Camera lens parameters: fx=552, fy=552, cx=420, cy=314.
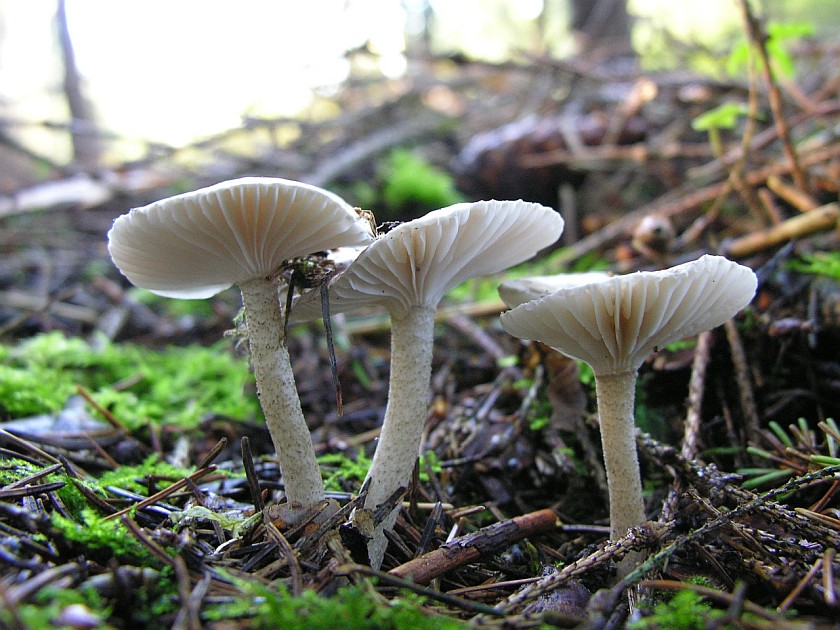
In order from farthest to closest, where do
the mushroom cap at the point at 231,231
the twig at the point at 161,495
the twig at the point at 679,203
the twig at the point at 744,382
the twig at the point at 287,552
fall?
1. the twig at the point at 679,203
2. the twig at the point at 744,382
3. the twig at the point at 161,495
4. the mushroom cap at the point at 231,231
5. the twig at the point at 287,552

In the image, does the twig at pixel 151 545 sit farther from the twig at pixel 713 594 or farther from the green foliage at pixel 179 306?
the green foliage at pixel 179 306

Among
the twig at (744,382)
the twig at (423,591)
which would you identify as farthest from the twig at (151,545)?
the twig at (744,382)

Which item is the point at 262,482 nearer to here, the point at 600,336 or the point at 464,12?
the point at 600,336

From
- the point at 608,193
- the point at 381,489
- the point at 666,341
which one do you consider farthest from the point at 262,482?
the point at 608,193

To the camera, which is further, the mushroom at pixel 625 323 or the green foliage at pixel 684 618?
the mushroom at pixel 625 323

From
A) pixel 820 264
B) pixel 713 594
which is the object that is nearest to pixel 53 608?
pixel 713 594

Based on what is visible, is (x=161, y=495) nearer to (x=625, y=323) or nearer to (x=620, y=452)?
(x=620, y=452)
